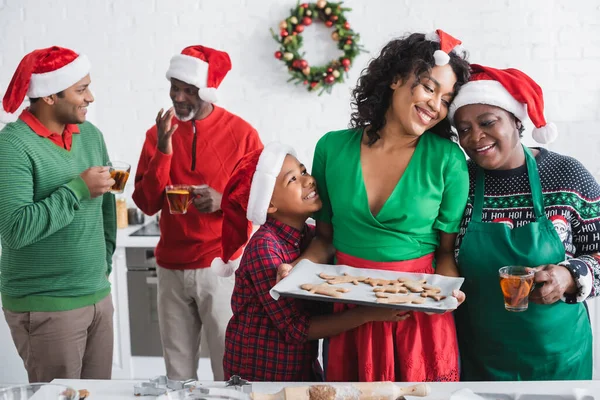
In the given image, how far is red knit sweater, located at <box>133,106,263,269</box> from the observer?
264 cm

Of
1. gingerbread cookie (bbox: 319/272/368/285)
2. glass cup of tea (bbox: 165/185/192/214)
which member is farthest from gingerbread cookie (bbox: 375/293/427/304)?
glass cup of tea (bbox: 165/185/192/214)

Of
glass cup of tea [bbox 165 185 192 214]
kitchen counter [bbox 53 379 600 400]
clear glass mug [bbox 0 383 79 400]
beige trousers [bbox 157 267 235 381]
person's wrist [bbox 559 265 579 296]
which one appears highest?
glass cup of tea [bbox 165 185 192 214]

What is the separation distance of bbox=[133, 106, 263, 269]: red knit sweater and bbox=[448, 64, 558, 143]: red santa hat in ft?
3.55

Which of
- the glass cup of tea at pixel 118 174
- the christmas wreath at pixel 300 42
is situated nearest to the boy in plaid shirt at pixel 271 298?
the glass cup of tea at pixel 118 174

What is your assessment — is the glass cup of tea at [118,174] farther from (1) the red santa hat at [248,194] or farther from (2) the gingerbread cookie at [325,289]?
(2) the gingerbread cookie at [325,289]

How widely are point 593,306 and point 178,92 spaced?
232 centimetres

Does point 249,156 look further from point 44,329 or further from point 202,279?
point 44,329

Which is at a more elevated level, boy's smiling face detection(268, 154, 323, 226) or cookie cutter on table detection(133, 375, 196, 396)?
boy's smiling face detection(268, 154, 323, 226)

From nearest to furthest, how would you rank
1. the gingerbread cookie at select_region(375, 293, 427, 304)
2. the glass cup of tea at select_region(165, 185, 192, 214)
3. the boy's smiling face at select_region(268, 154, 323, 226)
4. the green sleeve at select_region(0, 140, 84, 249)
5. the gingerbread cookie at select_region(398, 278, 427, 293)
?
1. the gingerbread cookie at select_region(375, 293, 427, 304)
2. the gingerbread cookie at select_region(398, 278, 427, 293)
3. the boy's smiling face at select_region(268, 154, 323, 226)
4. the green sleeve at select_region(0, 140, 84, 249)
5. the glass cup of tea at select_region(165, 185, 192, 214)

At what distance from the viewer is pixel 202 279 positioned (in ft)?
8.74

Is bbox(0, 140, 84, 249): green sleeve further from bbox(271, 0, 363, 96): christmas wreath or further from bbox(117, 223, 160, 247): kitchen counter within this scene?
bbox(271, 0, 363, 96): christmas wreath

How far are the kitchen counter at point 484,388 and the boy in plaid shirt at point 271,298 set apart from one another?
0.22 metres

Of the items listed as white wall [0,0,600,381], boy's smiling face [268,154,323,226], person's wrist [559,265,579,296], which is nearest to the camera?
person's wrist [559,265,579,296]

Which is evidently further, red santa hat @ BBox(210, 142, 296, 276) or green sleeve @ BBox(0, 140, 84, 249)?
green sleeve @ BBox(0, 140, 84, 249)
